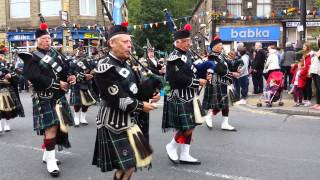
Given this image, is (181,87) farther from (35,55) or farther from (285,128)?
(285,128)

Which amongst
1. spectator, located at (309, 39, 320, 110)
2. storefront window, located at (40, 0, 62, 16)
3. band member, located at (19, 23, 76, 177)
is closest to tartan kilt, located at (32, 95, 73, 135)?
band member, located at (19, 23, 76, 177)

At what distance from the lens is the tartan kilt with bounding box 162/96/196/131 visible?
5.57 metres

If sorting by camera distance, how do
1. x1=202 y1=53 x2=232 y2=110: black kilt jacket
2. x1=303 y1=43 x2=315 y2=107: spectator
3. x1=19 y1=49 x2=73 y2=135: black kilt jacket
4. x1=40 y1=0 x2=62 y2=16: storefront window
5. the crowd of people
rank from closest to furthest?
the crowd of people
x1=19 y1=49 x2=73 y2=135: black kilt jacket
x1=202 y1=53 x2=232 y2=110: black kilt jacket
x1=303 y1=43 x2=315 y2=107: spectator
x1=40 y1=0 x2=62 y2=16: storefront window

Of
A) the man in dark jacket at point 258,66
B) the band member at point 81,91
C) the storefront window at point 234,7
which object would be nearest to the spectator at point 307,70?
the man in dark jacket at point 258,66

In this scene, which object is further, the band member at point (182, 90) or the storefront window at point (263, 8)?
the storefront window at point (263, 8)

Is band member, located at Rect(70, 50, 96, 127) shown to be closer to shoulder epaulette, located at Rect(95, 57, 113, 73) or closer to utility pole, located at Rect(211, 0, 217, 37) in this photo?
shoulder epaulette, located at Rect(95, 57, 113, 73)

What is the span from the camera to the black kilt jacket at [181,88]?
5.52m

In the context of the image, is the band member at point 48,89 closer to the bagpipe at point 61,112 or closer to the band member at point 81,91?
the bagpipe at point 61,112

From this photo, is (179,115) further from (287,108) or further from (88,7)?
(88,7)

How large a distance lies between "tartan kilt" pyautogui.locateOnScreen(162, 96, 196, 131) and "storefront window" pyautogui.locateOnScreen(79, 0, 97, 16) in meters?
23.6

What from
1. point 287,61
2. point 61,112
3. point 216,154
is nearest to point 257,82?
point 287,61

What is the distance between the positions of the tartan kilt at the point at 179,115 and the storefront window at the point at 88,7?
23582 millimetres

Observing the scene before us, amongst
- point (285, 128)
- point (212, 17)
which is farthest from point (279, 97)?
point (212, 17)

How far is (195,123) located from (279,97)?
19.4ft
